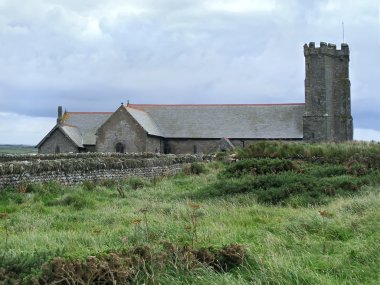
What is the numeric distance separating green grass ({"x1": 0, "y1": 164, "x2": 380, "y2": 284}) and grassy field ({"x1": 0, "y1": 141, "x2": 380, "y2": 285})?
0.02 metres

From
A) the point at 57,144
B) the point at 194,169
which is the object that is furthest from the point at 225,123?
the point at 194,169

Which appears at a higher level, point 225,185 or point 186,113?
point 186,113

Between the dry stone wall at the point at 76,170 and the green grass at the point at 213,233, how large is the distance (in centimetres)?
70

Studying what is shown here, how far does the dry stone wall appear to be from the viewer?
1612cm

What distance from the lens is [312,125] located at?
155 ft

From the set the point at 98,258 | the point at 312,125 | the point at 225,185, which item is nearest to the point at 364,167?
the point at 225,185

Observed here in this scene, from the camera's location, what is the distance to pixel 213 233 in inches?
336

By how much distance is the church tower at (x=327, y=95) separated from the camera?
156ft

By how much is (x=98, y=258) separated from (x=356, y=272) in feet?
10.4

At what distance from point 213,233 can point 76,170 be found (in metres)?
11.0

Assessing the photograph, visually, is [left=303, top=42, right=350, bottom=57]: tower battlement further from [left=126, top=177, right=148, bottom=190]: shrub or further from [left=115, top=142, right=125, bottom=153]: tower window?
[left=126, top=177, right=148, bottom=190]: shrub

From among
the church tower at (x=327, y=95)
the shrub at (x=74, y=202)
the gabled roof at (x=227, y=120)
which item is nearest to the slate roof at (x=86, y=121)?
the gabled roof at (x=227, y=120)

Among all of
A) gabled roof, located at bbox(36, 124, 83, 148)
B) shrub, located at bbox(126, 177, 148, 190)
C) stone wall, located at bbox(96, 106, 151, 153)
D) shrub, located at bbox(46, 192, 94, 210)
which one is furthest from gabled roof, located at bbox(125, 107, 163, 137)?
shrub, located at bbox(46, 192, 94, 210)

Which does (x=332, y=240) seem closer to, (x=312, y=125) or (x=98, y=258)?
(x=98, y=258)
